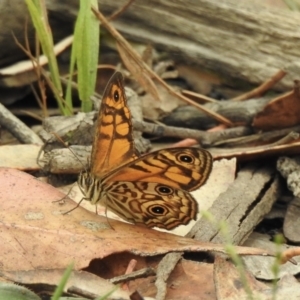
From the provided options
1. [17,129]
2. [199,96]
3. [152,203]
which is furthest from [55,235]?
[199,96]

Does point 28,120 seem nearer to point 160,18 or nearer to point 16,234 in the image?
point 160,18

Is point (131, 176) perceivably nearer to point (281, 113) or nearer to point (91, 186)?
point (91, 186)

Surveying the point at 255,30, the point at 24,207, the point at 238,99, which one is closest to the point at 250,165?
the point at 238,99

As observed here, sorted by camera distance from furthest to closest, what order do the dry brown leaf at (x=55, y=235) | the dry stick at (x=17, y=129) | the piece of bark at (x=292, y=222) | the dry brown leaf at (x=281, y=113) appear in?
1. the dry stick at (x=17, y=129)
2. the dry brown leaf at (x=281, y=113)
3. the piece of bark at (x=292, y=222)
4. the dry brown leaf at (x=55, y=235)

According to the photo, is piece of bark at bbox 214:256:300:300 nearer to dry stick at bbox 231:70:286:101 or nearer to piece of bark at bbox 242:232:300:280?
piece of bark at bbox 242:232:300:280

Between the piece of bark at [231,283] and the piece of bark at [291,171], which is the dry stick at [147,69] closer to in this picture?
the piece of bark at [291,171]

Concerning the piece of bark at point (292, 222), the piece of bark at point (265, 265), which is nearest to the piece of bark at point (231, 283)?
the piece of bark at point (265, 265)
